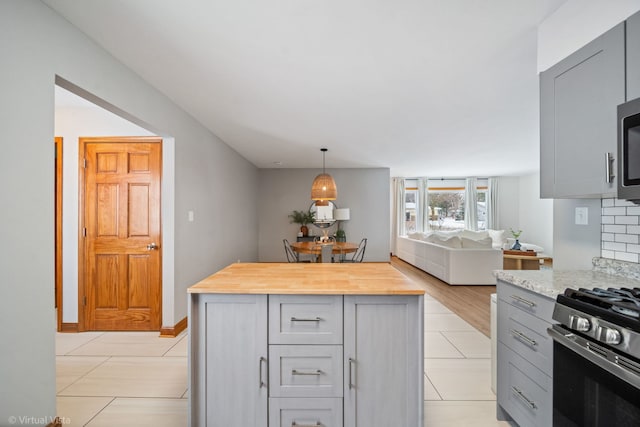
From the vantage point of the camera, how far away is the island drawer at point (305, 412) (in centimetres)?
163

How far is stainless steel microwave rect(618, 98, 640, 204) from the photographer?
4.20ft

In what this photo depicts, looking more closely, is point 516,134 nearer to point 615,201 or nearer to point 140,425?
point 615,201

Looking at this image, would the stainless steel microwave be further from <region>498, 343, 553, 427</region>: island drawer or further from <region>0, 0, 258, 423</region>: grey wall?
<region>0, 0, 258, 423</region>: grey wall

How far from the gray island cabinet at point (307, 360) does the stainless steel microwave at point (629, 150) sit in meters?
1.00

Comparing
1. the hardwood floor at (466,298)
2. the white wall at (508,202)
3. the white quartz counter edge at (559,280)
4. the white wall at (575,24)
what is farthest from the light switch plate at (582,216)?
the white wall at (508,202)

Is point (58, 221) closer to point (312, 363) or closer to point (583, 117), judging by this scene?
point (312, 363)

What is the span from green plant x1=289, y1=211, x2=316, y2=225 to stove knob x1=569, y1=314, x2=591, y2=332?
260 inches

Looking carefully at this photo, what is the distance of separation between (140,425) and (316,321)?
4.50 feet

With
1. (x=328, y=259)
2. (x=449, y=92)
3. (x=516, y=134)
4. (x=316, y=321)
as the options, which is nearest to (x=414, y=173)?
(x=516, y=134)

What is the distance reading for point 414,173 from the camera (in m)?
8.69

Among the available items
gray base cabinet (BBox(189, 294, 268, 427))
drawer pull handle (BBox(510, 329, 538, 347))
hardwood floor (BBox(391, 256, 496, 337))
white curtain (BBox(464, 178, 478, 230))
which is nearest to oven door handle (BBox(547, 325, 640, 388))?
drawer pull handle (BBox(510, 329, 538, 347))

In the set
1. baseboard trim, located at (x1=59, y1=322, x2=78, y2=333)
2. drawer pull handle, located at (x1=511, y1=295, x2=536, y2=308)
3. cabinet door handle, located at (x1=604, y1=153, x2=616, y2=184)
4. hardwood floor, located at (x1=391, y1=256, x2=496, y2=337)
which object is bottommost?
hardwood floor, located at (x1=391, y1=256, x2=496, y2=337)

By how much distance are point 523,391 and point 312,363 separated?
1182 millimetres

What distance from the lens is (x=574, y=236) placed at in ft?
6.88
